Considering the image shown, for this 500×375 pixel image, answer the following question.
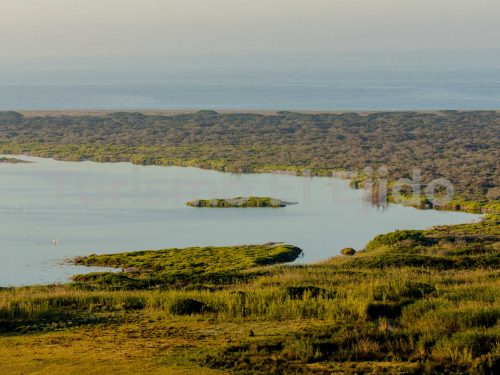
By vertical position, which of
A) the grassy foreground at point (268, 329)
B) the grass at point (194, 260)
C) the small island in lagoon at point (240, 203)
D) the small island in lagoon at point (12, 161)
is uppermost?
the small island in lagoon at point (12, 161)

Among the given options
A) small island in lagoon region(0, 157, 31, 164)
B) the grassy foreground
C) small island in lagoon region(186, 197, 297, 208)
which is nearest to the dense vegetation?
small island in lagoon region(0, 157, 31, 164)

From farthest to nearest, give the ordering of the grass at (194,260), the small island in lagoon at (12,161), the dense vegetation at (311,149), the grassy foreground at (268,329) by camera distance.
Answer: the small island in lagoon at (12,161)
the dense vegetation at (311,149)
the grass at (194,260)
the grassy foreground at (268,329)

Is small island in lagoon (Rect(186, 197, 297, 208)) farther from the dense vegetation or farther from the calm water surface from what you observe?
the dense vegetation

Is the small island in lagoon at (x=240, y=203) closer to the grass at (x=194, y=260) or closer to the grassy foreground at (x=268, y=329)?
the grass at (x=194, y=260)

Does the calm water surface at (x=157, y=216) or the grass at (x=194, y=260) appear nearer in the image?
the grass at (x=194, y=260)

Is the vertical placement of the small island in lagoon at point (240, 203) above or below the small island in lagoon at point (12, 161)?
below

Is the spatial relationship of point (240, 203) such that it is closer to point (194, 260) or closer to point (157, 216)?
point (157, 216)

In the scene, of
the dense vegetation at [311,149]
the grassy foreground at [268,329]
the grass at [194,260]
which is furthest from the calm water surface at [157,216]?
the grassy foreground at [268,329]
